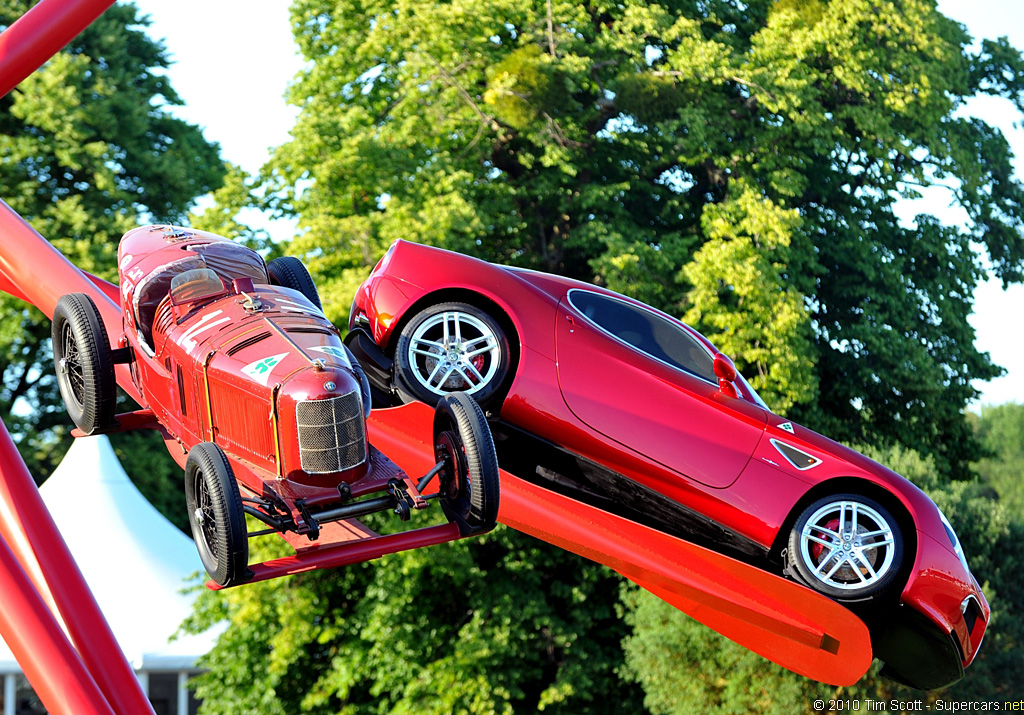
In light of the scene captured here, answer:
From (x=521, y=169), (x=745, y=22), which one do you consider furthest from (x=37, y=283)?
(x=745, y=22)

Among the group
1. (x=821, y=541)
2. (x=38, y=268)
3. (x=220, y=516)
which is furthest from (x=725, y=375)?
Result: (x=38, y=268)

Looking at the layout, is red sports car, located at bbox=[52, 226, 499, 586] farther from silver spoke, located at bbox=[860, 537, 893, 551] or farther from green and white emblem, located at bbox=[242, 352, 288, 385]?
silver spoke, located at bbox=[860, 537, 893, 551]

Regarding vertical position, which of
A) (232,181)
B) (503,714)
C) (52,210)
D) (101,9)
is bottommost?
(503,714)

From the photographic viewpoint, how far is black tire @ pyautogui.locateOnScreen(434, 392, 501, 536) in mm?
4605

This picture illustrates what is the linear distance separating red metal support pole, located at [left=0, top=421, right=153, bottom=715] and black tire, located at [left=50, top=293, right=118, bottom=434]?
768 mm

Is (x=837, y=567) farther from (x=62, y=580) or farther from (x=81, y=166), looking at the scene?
(x=81, y=166)

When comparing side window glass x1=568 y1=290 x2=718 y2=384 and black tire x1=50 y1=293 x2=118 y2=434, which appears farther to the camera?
side window glass x1=568 y1=290 x2=718 y2=384

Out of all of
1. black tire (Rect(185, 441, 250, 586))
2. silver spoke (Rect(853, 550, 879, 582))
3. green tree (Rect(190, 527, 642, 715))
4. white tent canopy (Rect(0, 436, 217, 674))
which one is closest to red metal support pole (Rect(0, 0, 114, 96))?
black tire (Rect(185, 441, 250, 586))

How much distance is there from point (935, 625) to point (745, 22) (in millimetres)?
11268

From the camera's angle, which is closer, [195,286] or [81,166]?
[195,286]

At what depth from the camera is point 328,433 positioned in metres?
4.46

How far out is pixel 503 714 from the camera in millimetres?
12961

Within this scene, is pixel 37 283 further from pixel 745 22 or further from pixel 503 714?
pixel 745 22

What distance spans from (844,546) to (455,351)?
8.24 feet
